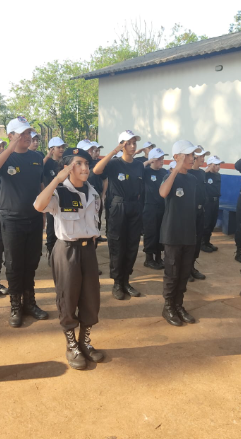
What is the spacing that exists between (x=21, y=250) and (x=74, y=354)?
4.17 feet

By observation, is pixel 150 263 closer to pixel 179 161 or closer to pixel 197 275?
pixel 197 275

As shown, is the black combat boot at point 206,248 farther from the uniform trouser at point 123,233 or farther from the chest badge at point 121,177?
the chest badge at point 121,177

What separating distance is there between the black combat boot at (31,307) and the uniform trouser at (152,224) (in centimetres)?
243

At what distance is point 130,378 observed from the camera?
305 cm

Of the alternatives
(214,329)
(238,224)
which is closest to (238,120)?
(238,224)

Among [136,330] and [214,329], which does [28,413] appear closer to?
[136,330]

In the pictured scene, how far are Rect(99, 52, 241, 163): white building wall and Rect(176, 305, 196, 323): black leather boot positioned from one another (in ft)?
21.6

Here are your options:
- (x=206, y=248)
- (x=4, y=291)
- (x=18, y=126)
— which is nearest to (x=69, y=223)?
(x=18, y=126)

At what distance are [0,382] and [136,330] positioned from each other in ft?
4.80

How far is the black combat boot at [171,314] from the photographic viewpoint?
4043 mm

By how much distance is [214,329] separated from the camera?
3.96 meters

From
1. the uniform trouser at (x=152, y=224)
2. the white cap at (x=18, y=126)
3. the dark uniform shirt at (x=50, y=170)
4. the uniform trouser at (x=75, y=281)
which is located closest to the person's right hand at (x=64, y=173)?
the uniform trouser at (x=75, y=281)

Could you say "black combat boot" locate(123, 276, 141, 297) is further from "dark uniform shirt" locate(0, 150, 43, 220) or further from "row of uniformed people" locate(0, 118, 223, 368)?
"dark uniform shirt" locate(0, 150, 43, 220)

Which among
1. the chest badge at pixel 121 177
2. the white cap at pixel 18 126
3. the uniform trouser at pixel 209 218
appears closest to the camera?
the white cap at pixel 18 126
